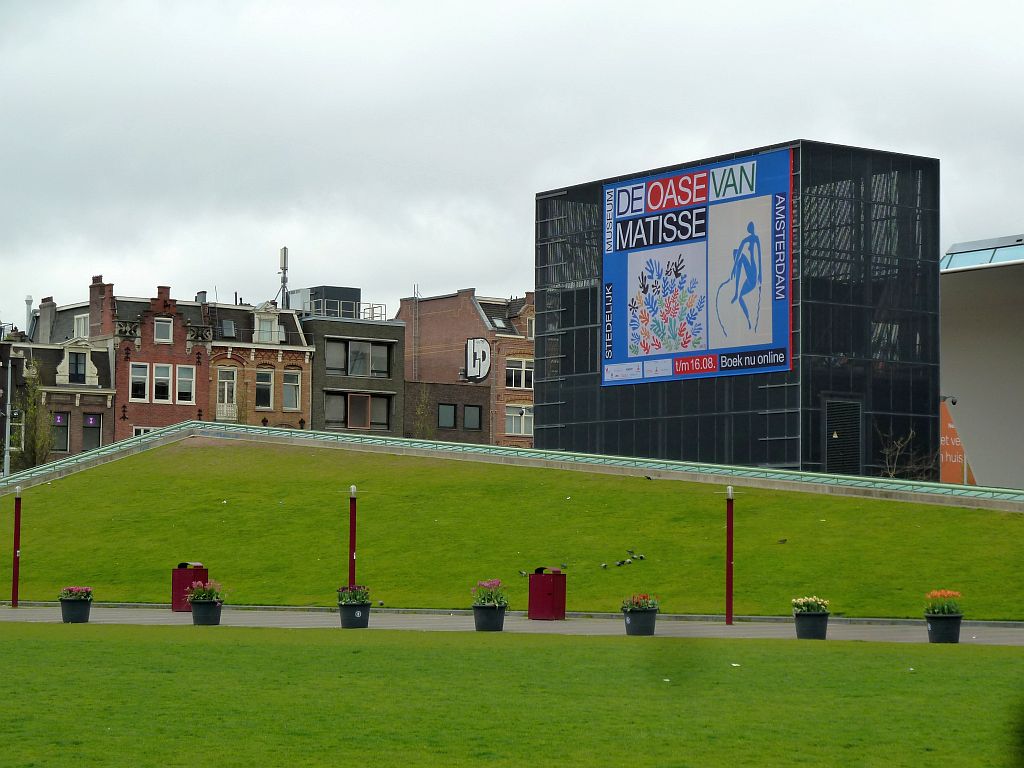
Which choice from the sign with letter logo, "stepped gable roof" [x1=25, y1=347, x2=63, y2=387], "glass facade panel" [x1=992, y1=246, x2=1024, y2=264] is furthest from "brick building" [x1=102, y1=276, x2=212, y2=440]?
"glass facade panel" [x1=992, y1=246, x2=1024, y2=264]

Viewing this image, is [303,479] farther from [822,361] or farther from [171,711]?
[171,711]

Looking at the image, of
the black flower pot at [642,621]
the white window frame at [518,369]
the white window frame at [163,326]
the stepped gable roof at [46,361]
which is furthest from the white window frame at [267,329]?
the black flower pot at [642,621]

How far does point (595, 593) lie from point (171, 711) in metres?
30.6

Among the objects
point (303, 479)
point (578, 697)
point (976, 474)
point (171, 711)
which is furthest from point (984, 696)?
point (976, 474)

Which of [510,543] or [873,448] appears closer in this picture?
[510,543]

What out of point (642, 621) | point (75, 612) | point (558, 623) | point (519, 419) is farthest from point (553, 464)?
point (519, 419)

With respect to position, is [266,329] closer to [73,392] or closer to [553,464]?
[73,392]

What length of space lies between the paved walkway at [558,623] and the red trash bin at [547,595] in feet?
1.82

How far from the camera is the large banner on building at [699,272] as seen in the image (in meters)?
83.1

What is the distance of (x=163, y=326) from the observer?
10556cm

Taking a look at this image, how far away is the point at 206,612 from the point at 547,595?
932 cm

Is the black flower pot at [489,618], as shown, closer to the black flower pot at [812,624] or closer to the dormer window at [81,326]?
the black flower pot at [812,624]

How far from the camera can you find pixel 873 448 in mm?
84625

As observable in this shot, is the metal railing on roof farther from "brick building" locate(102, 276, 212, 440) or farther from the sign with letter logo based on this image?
the sign with letter logo
